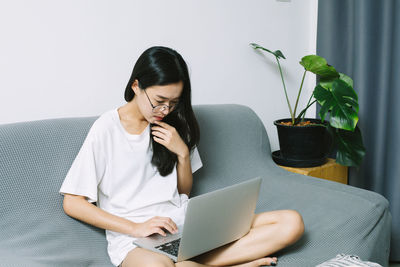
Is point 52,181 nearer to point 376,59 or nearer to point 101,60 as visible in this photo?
point 101,60

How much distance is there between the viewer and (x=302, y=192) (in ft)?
5.61

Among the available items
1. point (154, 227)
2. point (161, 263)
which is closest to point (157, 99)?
point (154, 227)

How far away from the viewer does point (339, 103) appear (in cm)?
187

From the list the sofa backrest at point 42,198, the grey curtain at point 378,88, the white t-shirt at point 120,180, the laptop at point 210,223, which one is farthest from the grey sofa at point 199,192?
the grey curtain at point 378,88

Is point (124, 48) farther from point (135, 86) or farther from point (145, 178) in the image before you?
point (145, 178)

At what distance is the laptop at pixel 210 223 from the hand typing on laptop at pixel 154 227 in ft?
0.06

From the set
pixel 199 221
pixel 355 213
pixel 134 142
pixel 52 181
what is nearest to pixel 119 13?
pixel 134 142

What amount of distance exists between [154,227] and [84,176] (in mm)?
274

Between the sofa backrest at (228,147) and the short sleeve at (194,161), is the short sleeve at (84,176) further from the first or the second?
the sofa backrest at (228,147)

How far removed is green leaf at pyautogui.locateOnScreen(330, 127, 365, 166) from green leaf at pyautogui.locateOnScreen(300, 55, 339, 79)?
0.30 meters

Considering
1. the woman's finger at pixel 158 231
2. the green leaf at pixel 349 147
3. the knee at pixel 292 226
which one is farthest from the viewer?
the green leaf at pixel 349 147

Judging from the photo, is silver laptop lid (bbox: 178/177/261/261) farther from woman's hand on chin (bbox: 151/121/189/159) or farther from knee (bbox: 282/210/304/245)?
woman's hand on chin (bbox: 151/121/189/159)

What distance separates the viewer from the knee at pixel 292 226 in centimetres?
127

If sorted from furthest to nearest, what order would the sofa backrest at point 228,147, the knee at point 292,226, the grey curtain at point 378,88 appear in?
the grey curtain at point 378,88 < the sofa backrest at point 228,147 < the knee at point 292,226
